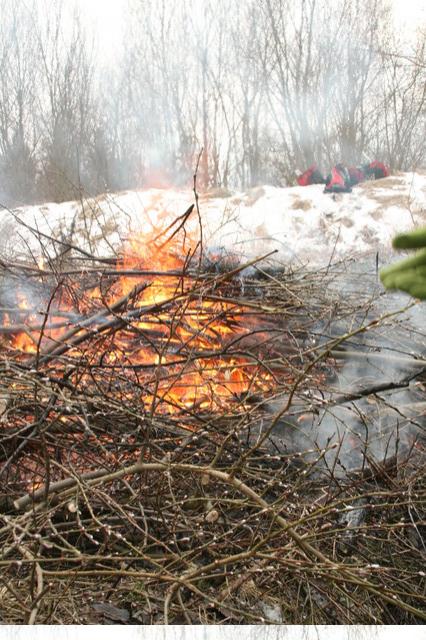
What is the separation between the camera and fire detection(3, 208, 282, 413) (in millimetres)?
2986

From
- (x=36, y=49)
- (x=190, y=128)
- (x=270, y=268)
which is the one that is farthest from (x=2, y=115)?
(x=270, y=268)

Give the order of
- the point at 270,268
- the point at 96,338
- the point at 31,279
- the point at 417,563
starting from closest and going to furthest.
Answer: the point at 417,563
the point at 96,338
the point at 31,279
the point at 270,268

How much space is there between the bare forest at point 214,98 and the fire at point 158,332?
14.3 ft

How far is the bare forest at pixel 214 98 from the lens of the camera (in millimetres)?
7793

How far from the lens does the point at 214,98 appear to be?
7.77 m

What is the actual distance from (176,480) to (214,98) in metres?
6.30

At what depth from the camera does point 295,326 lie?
3.46m

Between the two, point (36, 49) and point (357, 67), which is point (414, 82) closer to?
point (357, 67)

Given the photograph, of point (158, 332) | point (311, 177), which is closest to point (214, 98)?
point (311, 177)

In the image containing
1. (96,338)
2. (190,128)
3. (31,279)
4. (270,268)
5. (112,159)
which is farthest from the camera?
(112,159)

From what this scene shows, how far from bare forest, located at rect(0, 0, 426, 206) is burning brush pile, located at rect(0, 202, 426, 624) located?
4.50 m

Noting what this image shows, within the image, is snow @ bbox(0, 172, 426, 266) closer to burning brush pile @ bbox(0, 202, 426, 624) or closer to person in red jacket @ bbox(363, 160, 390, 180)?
person in red jacket @ bbox(363, 160, 390, 180)

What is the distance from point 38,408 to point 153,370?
30.1 inches

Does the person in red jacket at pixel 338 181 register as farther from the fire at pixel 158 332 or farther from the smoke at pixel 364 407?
the fire at pixel 158 332
